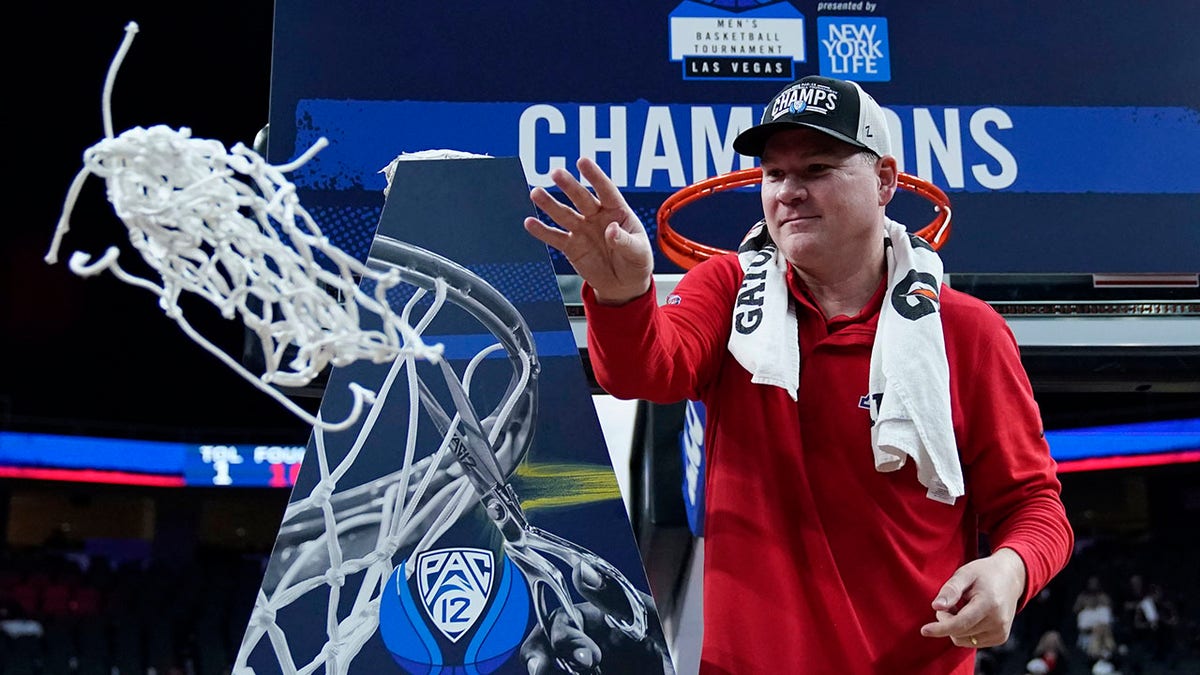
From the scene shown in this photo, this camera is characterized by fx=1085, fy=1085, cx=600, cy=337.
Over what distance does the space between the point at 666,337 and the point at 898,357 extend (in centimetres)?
30

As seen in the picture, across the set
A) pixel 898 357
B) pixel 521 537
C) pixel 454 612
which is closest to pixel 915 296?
pixel 898 357

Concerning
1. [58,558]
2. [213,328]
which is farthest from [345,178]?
[58,558]

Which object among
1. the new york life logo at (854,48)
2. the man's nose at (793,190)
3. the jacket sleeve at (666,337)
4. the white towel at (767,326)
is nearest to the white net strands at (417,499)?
the jacket sleeve at (666,337)

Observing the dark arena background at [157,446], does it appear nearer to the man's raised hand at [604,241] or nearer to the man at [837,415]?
the man at [837,415]

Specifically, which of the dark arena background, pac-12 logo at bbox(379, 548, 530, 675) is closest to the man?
pac-12 logo at bbox(379, 548, 530, 675)

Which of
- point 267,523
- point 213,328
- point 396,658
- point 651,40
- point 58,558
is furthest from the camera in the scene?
point 267,523

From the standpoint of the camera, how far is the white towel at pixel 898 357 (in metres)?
1.27

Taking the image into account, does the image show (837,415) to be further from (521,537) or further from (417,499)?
(417,499)

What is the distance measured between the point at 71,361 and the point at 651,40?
878 cm

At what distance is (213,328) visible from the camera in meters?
9.00

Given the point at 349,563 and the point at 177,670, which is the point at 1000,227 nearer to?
the point at 349,563

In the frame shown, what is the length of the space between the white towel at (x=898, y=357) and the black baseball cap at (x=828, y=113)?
17cm

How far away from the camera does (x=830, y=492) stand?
51.4 inches

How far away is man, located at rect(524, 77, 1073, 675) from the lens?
3.90ft
